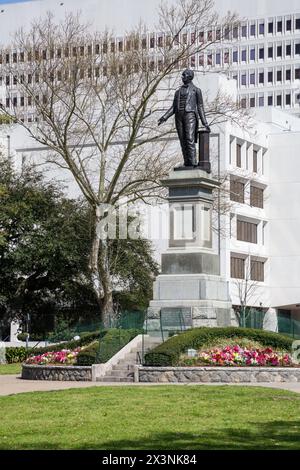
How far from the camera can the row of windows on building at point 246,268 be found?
72625 mm

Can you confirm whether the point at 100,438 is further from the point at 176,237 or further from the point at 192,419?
the point at 176,237

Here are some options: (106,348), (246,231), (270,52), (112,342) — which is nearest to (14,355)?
(112,342)

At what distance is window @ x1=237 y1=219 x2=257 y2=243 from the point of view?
7338 cm

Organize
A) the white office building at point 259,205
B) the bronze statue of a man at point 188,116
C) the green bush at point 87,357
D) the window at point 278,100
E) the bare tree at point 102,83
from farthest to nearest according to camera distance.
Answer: the window at point 278,100 → the white office building at point 259,205 → the bare tree at point 102,83 → the bronze statue of a man at point 188,116 → the green bush at point 87,357

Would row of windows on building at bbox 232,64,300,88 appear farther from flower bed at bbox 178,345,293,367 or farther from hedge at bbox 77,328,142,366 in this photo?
flower bed at bbox 178,345,293,367

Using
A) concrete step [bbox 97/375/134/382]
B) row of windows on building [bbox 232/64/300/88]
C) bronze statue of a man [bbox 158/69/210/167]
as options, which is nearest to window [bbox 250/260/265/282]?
row of windows on building [bbox 232/64/300/88]

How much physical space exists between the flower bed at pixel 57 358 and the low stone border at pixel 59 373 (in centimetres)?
48

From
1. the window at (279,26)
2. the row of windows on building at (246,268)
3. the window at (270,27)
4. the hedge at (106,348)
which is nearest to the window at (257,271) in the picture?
the row of windows on building at (246,268)

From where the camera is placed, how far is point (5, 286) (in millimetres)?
59125

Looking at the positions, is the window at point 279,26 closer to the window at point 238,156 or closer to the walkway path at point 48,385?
the window at point 238,156

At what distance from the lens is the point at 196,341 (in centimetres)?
2861

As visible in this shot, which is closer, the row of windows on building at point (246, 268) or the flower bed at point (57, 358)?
the flower bed at point (57, 358)

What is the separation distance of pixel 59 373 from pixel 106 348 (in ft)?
4.87

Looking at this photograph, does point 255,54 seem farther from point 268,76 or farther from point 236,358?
point 236,358
